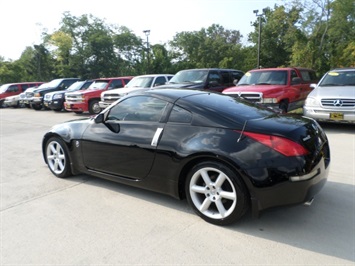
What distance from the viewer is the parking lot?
2.72 meters

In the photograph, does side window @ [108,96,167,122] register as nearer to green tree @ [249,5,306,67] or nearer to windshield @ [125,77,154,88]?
windshield @ [125,77,154,88]

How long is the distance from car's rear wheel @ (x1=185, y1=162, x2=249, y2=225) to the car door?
62 cm

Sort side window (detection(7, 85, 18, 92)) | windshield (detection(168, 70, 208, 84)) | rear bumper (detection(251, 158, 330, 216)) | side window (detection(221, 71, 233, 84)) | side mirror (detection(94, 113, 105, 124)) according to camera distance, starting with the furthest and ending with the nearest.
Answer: side window (detection(7, 85, 18, 92))
side window (detection(221, 71, 233, 84))
windshield (detection(168, 70, 208, 84))
side mirror (detection(94, 113, 105, 124))
rear bumper (detection(251, 158, 330, 216))

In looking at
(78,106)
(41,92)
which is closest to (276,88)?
(78,106)

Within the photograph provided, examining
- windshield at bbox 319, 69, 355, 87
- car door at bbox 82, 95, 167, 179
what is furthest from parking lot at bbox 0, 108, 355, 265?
windshield at bbox 319, 69, 355, 87

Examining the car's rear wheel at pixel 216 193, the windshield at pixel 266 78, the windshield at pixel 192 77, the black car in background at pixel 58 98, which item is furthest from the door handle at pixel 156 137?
the black car in background at pixel 58 98

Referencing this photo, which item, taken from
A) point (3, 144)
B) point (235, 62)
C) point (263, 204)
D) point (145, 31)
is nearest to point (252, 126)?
point (263, 204)

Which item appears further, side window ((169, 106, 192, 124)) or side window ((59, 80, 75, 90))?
side window ((59, 80, 75, 90))

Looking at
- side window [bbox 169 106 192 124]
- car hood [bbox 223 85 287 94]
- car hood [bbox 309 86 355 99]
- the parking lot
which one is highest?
side window [bbox 169 106 192 124]

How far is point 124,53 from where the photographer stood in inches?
2141

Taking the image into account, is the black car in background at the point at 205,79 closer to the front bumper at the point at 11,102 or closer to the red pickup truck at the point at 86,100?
the red pickup truck at the point at 86,100

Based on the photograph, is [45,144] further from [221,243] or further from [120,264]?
[221,243]

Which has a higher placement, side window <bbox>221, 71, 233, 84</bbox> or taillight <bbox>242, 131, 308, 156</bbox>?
→ side window <bbox>221, 71, 233, 84</bbox>

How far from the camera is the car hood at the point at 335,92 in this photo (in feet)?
25.0
